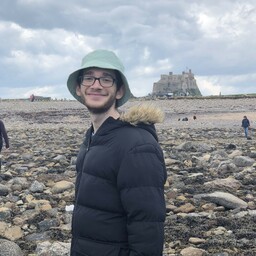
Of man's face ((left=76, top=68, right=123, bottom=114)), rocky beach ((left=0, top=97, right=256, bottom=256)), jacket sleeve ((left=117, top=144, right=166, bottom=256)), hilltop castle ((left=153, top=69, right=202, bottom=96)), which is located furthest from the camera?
hilltop castle ((left=153, top=69, right=202, bottom=96))

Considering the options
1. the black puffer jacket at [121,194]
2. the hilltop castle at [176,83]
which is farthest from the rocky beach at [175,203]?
the hilltop castle at [176,83]

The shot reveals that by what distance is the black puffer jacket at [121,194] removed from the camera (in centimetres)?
308

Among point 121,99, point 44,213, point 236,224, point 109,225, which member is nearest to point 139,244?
point 109,225

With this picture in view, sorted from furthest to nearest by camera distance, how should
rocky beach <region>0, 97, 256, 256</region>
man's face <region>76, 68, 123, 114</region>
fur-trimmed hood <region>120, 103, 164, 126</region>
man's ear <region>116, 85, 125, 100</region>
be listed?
1. rocky beach <region>0, 97, 256, 256</region>
2. man's ear <region>116, 85, 125, 100</region>
3. man's face <region>76, 68, 123, 114</region>
4. fur-trimmed hood <region>120, 103, 164, 126</region>

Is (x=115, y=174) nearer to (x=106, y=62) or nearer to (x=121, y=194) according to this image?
(x=121, y=194)

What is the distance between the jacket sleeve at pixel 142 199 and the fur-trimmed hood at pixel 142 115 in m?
0.24

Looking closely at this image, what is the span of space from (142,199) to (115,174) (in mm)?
266

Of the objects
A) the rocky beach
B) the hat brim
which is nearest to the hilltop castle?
the rocky beach

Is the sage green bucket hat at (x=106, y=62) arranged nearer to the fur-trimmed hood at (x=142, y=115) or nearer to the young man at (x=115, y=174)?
the young man at (x=115, y=174)

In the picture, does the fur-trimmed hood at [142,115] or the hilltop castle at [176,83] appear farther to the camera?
the hilltop castle at [176,83]

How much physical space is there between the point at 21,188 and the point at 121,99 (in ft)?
21.5

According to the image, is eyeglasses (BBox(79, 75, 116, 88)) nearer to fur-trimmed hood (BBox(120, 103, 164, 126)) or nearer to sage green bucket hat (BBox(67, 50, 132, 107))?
sage green bucket hat (BBox(67, 50, 132, 107))

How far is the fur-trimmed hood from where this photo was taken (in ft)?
10.8

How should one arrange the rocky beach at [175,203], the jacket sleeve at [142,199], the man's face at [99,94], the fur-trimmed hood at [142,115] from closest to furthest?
1. the jacket sleeve at [142,199]
2. the fur-trimmed hood at [142,115]
3. the man's face at [99,94]
4. the rocky beach at [175,203]
